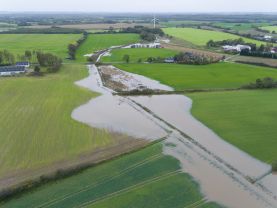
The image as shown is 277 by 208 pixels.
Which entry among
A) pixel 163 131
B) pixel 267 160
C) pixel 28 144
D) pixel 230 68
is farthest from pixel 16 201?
pixel 230 68

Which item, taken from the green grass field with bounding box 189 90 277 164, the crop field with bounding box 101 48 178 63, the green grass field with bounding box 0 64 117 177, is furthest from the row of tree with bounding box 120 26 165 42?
the green grass field with bounding box 189 90 277 164

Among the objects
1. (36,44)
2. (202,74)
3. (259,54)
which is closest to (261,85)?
(202,74)

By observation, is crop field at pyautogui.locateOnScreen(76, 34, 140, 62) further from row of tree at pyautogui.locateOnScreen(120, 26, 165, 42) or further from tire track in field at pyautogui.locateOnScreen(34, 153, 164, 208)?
tire track in field at pyautogui.locateOnScreen(34, 153, 164, 208)

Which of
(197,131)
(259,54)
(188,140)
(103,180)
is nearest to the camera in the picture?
(103,180)

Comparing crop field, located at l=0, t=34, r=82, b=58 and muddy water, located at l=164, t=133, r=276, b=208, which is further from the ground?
crop field, located at l=0, t=34, r=82, b=58

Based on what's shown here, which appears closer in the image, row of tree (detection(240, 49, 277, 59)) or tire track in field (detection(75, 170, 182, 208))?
tire track in field (detection(75, 170, 182, 208))

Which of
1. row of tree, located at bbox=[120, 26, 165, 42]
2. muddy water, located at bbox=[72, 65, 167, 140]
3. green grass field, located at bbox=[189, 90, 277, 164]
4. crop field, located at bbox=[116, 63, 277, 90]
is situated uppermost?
row of tree, located at bbox=[120, 26, 165, 42]

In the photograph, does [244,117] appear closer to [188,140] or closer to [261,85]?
[188,140]
